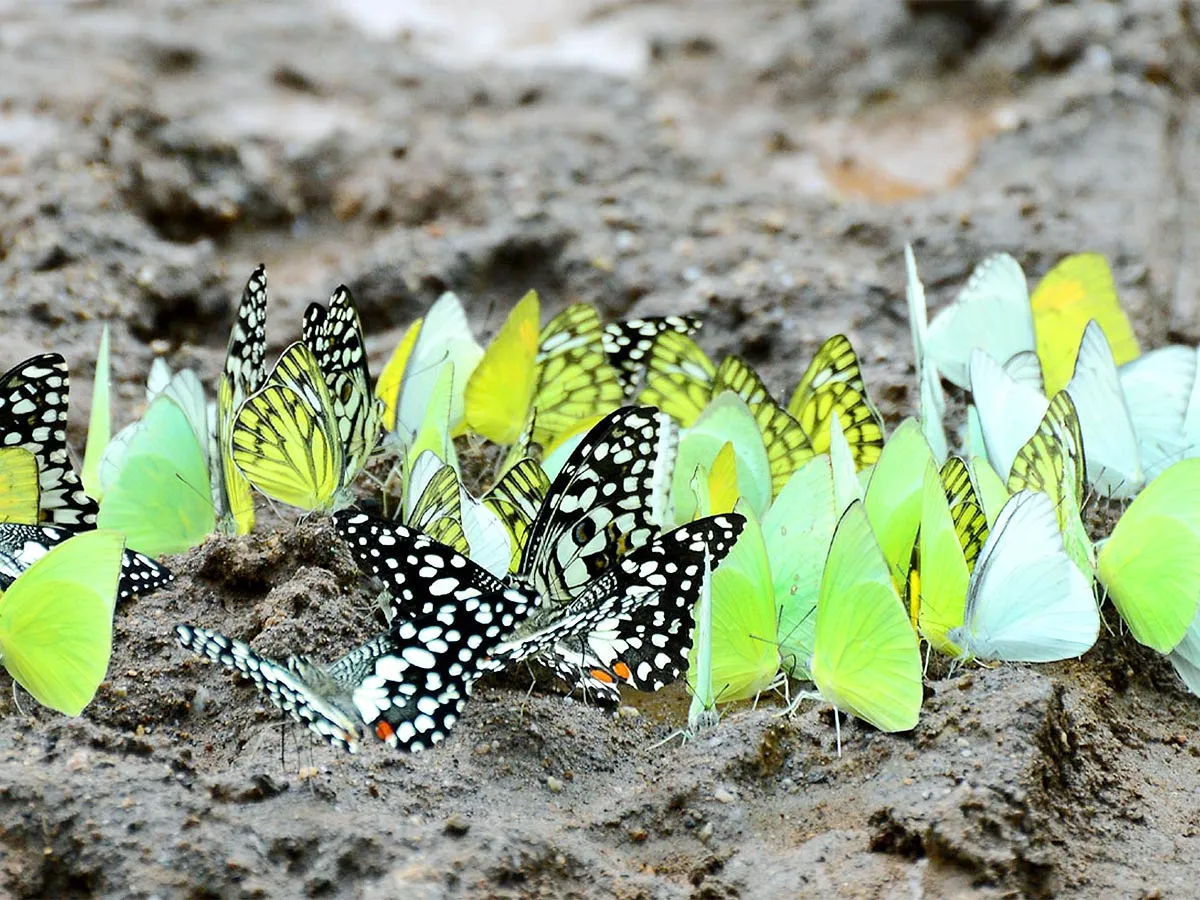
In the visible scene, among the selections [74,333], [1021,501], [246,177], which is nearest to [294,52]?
[246,177]

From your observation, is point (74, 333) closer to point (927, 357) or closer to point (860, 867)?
point (927, 357)

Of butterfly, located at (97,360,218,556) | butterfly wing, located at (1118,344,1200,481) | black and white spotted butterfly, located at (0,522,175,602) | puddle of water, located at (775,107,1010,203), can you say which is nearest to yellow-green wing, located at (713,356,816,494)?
butterfly wing, located at (1118,344,1200,481)

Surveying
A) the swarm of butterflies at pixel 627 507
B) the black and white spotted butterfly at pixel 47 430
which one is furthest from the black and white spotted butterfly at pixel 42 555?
the black and white spotted butterfly at pixel 47 430

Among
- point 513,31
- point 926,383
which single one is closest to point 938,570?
point 926,383

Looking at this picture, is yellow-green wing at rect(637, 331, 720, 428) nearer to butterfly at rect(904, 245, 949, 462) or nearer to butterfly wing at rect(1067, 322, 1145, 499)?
butterfly at rect(904, 245, 949, 462)

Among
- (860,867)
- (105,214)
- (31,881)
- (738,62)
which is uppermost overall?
(738,62)

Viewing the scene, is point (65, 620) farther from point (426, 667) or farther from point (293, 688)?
point (426, 667)
